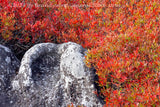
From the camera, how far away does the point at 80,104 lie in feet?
11.0

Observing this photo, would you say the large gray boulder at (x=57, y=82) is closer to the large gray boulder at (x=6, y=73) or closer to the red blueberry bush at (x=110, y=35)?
the large gray boulder at (x=6, y=73)

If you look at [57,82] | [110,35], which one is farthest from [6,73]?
[110,35]

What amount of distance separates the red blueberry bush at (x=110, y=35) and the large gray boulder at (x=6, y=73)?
82 cm

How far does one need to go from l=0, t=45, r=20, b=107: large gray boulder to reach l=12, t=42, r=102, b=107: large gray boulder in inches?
5.5

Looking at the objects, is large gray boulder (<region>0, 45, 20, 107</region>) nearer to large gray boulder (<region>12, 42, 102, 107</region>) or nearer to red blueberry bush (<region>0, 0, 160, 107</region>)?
large gray boulder (<region>12, 42, 102, 107</region>)

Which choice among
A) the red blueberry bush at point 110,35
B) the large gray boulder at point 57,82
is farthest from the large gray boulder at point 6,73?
the red blueberry bush at point 110,35

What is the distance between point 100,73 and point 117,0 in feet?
11.5

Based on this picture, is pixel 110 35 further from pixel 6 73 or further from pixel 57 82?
pixel 6 73

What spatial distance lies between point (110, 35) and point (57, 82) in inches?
63.8

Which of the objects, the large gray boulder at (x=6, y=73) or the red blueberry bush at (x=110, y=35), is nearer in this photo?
the red blueberry bush at (x=110, y=35)

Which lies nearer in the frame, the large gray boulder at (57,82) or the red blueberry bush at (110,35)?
the red blueberry bush at (110,35)

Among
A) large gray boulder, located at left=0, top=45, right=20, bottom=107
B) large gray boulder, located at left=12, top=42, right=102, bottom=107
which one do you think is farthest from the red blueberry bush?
large gray boulder, located at left=0, top=45, right=20, bottom=107

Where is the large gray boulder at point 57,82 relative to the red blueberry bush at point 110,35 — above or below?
below

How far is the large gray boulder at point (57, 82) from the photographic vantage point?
343 centimetres
